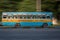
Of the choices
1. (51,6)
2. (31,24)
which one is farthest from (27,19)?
(51,6)

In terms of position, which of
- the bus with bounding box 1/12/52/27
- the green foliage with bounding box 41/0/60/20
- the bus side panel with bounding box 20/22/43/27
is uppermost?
the green foliage with bounding box 41/0/60/20

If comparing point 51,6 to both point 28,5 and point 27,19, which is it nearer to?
point 28,5

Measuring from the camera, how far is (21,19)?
68.0 feet

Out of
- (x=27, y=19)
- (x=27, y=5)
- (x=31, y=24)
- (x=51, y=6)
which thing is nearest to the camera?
(x=31, y=24)

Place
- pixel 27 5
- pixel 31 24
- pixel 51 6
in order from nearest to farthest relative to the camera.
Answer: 1. pixel 31 24
2. pixel 27 5
3. pixel 51 6

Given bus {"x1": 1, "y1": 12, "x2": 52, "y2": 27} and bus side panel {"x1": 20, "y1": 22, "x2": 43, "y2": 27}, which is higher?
bus {"x1": 1, "y1": 12, "x2": 52, "y2": 27}

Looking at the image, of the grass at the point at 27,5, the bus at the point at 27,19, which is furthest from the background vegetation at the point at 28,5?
the bus at the point at 27,19

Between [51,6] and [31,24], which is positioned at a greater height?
[51,6]

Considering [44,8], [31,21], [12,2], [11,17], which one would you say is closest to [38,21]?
[31,21]

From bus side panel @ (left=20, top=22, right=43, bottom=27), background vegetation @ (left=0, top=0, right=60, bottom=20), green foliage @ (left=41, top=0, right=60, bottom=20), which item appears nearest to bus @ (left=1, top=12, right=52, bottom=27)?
bus side panel @ (left=20, top=22, right=43, bottom=27)

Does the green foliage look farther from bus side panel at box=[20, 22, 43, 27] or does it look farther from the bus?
bus side panel at box=[20, 22, 43, 27]

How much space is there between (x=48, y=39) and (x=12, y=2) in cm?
1764

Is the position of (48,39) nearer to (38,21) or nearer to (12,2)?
(38,21)

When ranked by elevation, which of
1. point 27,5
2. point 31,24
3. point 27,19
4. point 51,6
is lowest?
point 31,24
